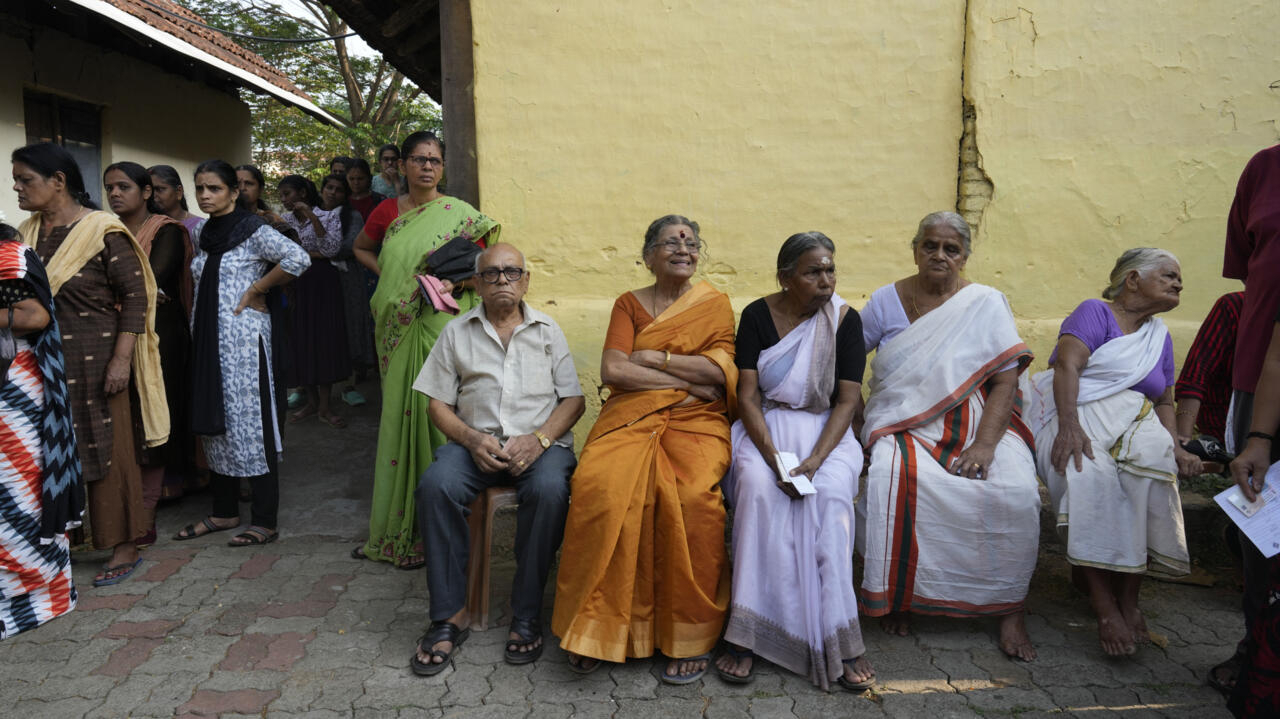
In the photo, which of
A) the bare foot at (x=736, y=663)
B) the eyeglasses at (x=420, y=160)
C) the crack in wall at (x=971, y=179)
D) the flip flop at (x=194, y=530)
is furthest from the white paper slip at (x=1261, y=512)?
the flip flop at (x=194, y=530)

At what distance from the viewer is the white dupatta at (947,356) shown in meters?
3.17

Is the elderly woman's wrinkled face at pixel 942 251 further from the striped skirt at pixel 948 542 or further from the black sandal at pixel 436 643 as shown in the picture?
the black sandal at pixel 436 643

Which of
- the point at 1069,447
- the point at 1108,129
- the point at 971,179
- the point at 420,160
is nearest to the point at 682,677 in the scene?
the point at 1069,447

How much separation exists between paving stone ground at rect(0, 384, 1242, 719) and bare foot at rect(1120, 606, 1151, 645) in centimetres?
6

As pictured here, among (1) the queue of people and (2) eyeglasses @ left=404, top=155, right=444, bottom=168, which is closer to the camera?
(1) the queue of people

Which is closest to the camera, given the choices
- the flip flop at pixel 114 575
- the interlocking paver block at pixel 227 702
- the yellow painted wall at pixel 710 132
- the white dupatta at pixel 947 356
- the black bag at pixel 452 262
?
the interlocking paver block at pixel 227 702

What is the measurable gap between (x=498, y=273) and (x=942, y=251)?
5.91ft

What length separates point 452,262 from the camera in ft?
12.3

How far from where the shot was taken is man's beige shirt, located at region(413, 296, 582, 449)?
3.23 meters

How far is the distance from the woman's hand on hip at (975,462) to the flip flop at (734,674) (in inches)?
41.3

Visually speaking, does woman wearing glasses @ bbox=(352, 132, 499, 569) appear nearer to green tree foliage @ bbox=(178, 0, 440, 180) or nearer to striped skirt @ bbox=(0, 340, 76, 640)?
striped skirt @ bbox=(0, 340, 76, 640)

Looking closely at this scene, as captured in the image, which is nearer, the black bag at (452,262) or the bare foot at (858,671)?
the bare foot at (858,671)

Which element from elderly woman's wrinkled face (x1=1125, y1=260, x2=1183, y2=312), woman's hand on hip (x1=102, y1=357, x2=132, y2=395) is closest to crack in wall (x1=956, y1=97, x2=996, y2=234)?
elderly woman's wrinkled face (x1=1125, y1=260, x2=1183, y2=312)

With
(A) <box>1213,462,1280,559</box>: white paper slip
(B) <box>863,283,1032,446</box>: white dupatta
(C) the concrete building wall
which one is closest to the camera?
(A) <box>1213,462,1280,559</box>: white paper slip
